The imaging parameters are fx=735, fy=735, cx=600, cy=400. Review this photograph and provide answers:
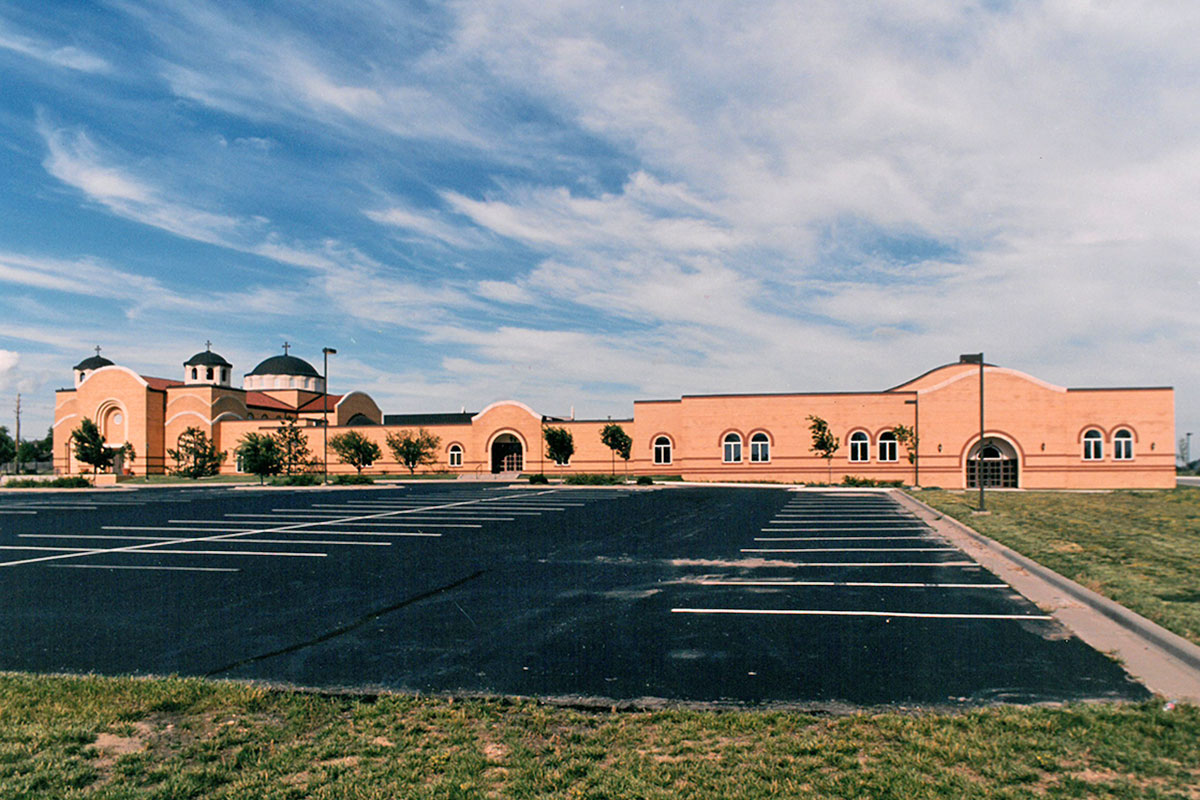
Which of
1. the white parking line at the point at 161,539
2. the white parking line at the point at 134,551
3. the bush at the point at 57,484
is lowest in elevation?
the bush at the point at 57,484

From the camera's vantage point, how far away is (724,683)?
19.4ft

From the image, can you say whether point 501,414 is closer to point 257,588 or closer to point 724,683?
point 257,588

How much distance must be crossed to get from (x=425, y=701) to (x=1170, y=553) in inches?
484

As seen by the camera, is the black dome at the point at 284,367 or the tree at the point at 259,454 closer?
the tree at the point at 259,454

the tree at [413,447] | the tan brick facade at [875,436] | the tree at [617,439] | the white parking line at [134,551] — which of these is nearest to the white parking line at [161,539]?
the white parking line at [134,551]

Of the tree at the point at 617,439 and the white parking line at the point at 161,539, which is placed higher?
the tree at the point at 617,439

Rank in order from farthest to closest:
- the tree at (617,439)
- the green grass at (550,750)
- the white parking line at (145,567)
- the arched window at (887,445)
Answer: the tree at (617,439) < the arched window at (887,445) < the white parking line at (145,567) < the green grass at (550,750)

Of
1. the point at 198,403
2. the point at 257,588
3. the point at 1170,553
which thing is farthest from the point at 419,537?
the point at 198,403

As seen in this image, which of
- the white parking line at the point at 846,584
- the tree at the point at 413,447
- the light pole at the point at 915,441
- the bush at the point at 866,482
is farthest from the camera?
the tree at the point at 413,447

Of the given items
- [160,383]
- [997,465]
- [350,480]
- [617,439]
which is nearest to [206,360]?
[160,383]

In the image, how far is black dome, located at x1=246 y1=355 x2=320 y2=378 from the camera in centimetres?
7062

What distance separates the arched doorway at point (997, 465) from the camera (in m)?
42.2

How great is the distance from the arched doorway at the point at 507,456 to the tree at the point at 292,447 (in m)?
13.4

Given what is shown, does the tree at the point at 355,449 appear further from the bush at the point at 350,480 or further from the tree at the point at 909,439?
the tree at the point at 909,439
